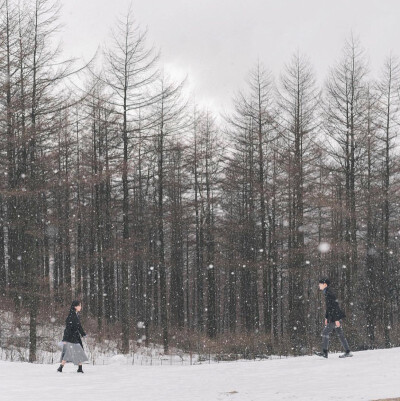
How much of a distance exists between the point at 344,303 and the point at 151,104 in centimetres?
1232

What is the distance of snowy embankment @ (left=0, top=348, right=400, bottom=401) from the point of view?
818cm

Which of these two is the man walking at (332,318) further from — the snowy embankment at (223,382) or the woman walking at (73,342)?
the woman walking at (73,342)

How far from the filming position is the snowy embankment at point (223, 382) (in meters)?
8.18

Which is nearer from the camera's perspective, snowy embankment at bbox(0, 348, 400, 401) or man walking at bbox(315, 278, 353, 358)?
snowy embankment at bbox(0, 348, 400, 401)

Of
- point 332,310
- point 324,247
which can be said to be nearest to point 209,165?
point 324,247

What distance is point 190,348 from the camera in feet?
69.5

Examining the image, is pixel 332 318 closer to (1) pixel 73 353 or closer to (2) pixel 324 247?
(1) pixel 73 353

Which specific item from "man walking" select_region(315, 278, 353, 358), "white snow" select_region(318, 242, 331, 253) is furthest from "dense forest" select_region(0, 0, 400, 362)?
"man walking" select_region(315, 278, 353, 358)

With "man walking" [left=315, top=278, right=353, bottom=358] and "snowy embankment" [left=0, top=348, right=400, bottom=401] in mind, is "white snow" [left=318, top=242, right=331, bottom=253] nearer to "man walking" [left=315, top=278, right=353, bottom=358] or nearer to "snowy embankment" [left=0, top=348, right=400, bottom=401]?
"snowy embankment" [left=0, top=348, right=400, bottom=401]

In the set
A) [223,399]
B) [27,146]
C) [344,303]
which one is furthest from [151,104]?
[223,399]

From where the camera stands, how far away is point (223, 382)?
9805 millimetres

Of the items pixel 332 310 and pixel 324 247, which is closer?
pixel 332 310

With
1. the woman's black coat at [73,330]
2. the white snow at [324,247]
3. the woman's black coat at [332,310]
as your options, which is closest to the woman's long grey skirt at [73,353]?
the woman's black coat at [73,330]

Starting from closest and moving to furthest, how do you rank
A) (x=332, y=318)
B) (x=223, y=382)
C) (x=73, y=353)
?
(x=223, y=382)
(x=332, y=318)
(x=73, y=353)
